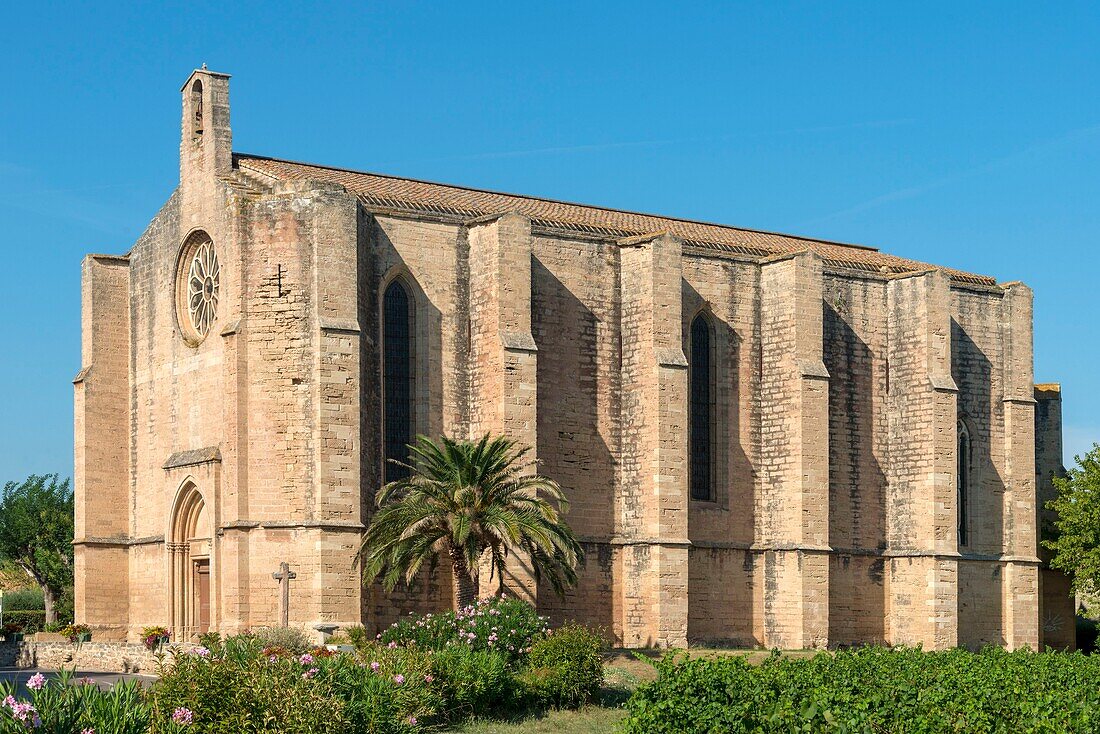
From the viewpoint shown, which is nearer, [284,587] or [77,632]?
[284,587]

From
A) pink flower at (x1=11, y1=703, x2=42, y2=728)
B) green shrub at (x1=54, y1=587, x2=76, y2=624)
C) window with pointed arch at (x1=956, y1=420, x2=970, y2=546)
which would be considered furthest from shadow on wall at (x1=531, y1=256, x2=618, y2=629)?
pink flower at (x1=11, y1=703, x2=42, y2=728)

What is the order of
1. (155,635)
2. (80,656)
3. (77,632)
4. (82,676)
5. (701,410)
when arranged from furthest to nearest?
(701,410), (77,632), (155,635), (80,656), (82,676)

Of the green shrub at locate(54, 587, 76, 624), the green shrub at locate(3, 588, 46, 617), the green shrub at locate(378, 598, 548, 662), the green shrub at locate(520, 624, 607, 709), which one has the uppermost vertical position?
the green shrub at locate(378, 598, 548, 662)

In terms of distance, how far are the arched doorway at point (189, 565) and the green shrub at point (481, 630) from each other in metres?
7.38

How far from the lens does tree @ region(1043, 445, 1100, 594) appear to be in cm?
4009

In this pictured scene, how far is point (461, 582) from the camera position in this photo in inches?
1144

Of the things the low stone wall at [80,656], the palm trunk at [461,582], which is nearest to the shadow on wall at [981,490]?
the palm trunk at [461,582]

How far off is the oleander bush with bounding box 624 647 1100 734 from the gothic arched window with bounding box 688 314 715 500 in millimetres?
15935

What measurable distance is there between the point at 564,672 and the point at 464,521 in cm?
494

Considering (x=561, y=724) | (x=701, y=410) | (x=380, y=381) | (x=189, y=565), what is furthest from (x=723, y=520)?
(x=561, y=724)

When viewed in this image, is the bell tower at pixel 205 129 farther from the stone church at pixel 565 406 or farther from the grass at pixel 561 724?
the grass at pixel 561 724

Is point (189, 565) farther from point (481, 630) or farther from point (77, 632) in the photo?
point (481, 630)

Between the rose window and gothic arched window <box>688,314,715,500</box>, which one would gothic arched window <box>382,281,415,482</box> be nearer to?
the rose window

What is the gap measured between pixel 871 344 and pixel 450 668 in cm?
2022
